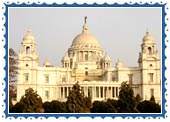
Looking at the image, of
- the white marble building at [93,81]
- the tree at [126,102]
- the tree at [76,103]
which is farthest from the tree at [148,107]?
the white marble building at [93,81]

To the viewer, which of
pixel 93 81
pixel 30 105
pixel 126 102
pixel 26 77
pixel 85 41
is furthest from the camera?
pixel 85 41

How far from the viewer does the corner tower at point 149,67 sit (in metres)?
43.9

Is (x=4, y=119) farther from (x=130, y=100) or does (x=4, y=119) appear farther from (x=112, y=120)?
(x=130, y=100)

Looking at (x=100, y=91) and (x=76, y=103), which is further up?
(x=76, y=103)

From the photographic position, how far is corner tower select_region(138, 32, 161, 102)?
4388cm

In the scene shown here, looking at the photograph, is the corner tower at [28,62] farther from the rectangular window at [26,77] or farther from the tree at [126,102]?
the tree at [126,102]

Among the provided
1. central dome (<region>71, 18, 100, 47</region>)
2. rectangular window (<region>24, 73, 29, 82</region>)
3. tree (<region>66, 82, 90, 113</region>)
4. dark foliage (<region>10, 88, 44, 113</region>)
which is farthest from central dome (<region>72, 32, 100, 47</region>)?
dark foliage (<region>10, 88, 44, 113</region>)

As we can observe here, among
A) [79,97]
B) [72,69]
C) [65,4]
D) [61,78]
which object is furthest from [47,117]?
[72,69]

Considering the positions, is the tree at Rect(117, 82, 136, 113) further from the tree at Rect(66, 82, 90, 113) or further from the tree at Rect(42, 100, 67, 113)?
the tree at Rect(42, 100, 67, 113)

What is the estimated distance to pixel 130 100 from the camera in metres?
21.6

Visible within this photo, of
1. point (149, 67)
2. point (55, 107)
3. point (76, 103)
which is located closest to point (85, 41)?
point (149, 67)

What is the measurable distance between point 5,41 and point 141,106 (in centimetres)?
855

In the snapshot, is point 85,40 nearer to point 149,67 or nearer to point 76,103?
point 149,67

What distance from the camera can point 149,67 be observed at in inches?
1783
